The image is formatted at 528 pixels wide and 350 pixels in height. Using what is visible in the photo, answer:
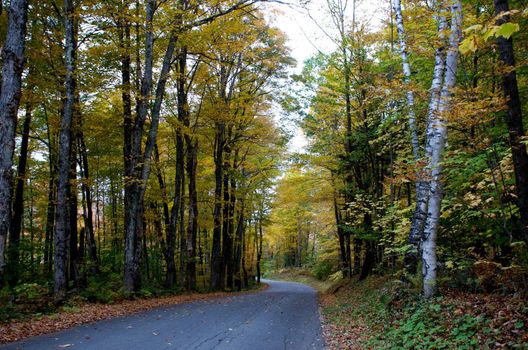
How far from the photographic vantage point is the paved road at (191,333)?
Result: 6.77 meters

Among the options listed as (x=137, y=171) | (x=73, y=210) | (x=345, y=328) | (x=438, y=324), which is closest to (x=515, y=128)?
(x=438, y=324)

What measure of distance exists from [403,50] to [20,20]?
10.1 metres

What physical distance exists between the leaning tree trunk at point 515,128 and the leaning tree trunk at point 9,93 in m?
8.82

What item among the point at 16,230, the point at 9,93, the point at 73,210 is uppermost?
the point at 9,93

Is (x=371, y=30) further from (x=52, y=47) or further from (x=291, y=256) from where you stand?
(x=291, y=256)

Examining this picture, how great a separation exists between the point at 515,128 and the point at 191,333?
721 cm

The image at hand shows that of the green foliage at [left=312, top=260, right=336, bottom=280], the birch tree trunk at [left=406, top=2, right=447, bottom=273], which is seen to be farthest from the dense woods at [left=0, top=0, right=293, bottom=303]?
the green foliage at [left=312, top=260, right=336, bottom=280]

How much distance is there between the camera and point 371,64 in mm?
15508

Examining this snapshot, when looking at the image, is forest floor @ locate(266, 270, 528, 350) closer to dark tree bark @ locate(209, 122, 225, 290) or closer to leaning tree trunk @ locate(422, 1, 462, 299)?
leaning tree trunk @ locate(422, 1, 462, 299)

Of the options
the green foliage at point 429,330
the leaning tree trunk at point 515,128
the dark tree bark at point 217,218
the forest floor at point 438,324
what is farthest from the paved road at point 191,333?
the dark tree bark at point 217,218

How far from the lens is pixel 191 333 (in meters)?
7.96

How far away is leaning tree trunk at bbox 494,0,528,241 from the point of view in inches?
192

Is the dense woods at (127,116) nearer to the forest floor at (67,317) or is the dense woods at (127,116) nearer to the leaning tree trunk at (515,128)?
the forest floor at (67,317)

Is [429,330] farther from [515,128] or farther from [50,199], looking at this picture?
[50,199]
